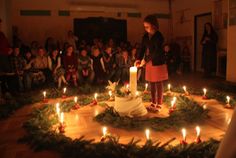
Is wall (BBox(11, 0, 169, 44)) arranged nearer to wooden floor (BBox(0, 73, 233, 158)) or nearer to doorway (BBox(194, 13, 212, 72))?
doorway (BBox(194, 13, 212, 72))

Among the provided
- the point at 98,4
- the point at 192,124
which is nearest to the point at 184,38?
the point at 98,4

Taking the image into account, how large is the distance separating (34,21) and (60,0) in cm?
121

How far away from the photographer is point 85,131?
3564mm

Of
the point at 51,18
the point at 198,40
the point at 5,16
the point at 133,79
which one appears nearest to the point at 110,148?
the point at 133,79

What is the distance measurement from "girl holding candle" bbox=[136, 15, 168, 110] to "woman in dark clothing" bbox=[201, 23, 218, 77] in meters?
4.61

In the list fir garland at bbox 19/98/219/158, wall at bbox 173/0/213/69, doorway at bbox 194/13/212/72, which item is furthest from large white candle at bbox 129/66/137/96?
doorway at bbox 194/13/212/72

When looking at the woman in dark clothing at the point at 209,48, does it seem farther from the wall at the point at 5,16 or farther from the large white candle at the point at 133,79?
the wall at the point at 5,16

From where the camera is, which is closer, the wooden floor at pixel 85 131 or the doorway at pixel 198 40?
the wooden floor at pixel 85 131

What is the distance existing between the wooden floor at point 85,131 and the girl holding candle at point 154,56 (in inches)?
15.8

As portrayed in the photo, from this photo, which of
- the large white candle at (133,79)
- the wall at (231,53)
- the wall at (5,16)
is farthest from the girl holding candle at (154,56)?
the wall at (5,16)

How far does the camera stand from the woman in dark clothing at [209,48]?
8305mm

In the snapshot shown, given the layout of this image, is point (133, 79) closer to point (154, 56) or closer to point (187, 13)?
point (154, 56)

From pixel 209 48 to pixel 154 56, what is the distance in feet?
15.9

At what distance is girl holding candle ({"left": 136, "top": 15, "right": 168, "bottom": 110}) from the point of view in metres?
4.01
